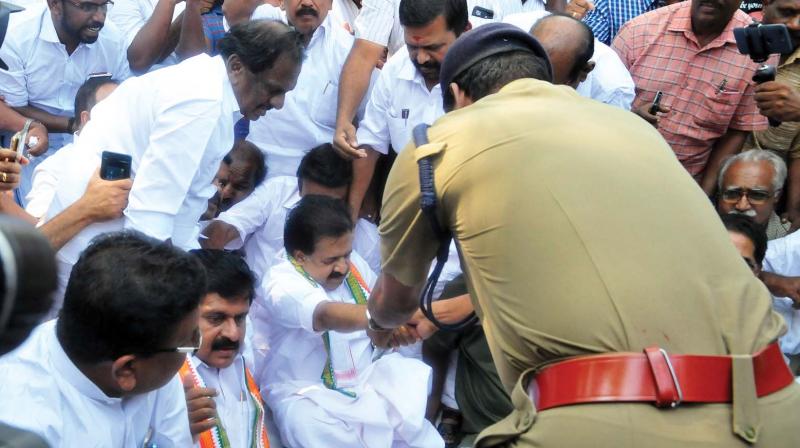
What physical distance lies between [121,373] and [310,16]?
291 centimetres

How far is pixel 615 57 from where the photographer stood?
554 centimetres

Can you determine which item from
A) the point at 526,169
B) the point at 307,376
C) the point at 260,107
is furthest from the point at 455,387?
the point at 526,169

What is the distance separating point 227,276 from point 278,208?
4.26ft

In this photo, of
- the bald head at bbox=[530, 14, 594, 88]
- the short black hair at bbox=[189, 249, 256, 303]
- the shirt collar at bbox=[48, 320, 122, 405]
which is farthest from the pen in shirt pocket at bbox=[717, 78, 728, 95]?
the shirt collar at bbox=[48, 320, 122, 405]

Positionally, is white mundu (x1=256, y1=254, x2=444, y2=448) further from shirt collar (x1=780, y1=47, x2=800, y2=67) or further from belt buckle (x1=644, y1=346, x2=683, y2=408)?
shirt collar (x1=780, y1=47, x2=800, y2=67)

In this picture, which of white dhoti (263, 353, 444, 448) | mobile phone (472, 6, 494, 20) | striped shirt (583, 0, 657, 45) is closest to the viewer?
white dhoti (263, 353, 444, 448)

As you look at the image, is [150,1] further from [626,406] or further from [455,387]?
[626,406]

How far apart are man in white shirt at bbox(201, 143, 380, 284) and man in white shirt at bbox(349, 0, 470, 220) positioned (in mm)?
121

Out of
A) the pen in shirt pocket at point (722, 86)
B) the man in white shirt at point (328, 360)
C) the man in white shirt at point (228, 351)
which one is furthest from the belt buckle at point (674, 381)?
the pen in shirt pocket at point (722, 86)

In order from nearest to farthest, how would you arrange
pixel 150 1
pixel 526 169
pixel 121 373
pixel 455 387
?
pixel 526 169 < pixel 121 373 < pixel 455 387 < pixel 150 1

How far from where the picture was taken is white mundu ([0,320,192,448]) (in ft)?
9.46

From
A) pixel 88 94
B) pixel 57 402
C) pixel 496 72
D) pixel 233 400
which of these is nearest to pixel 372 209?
pixel 88 94

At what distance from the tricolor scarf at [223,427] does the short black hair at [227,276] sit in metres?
0.29

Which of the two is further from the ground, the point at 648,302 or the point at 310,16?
the point at 648,302
